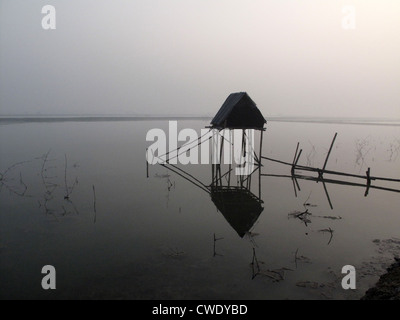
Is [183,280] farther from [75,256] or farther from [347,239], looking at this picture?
[347,239]

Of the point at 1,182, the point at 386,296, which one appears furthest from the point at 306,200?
the point at 1,182

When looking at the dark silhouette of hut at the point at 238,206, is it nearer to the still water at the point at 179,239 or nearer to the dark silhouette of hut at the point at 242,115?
the still water at the point at 179,239

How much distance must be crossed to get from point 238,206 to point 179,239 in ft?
13.2

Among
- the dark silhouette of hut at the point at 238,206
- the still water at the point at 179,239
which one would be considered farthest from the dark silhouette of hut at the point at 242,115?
the dark silhouette of hut at the point at 238,206

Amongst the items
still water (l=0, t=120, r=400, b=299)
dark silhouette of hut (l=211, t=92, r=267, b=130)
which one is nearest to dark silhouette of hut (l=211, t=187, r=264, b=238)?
still water (l=0, t=120, r=400, b=299)

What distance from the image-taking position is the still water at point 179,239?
717 centimetres

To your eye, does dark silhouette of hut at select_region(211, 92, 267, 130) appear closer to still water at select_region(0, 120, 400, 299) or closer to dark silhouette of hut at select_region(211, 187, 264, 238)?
still water at select_region(0, 120, 400, 299)

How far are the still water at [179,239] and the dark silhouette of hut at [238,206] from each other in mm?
264

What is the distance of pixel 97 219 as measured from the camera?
11312 millimetres

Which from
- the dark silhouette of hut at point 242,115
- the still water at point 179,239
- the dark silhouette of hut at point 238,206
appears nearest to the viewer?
the still water at point 179,239

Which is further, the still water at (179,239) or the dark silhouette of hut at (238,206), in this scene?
the dark silhouette of hut at (238,206)

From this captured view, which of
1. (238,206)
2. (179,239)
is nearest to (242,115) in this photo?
(238,206)

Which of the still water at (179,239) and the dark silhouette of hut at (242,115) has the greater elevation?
the dark silhouette of hut at (242,115)

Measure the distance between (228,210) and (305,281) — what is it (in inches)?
214
